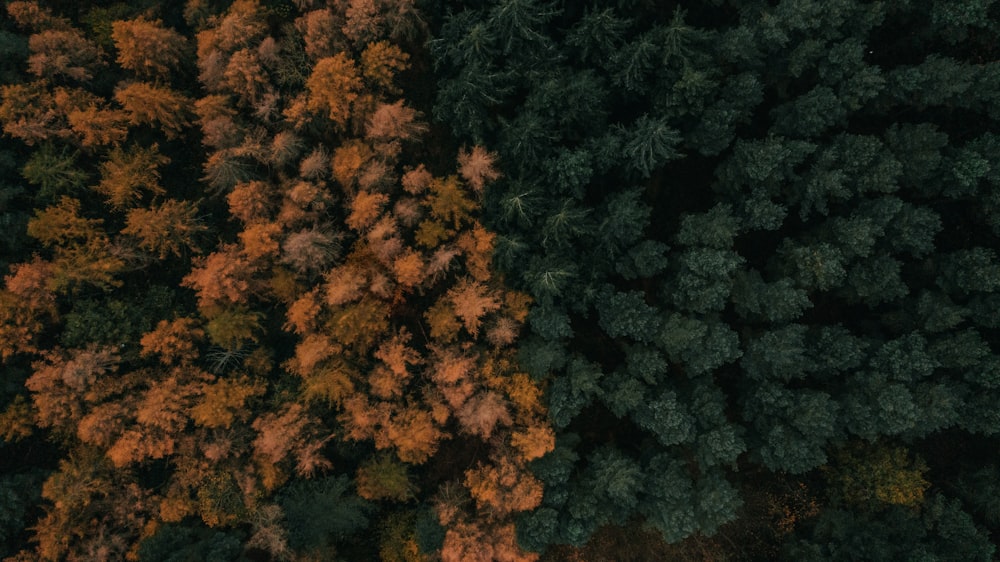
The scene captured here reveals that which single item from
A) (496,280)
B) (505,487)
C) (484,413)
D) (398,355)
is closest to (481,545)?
(505,487)

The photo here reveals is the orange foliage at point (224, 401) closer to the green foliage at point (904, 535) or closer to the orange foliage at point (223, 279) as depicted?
the orange foliage at point (223, 279)

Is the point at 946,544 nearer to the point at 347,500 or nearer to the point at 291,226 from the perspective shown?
the point at 347,500

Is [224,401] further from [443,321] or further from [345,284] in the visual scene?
[443,321]

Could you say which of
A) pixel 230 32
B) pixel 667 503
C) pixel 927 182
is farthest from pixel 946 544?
pixel 230 32

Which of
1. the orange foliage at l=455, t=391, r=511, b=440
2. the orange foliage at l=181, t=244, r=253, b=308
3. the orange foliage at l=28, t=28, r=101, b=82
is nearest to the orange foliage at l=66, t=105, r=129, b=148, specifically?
the orange foliage at l=28, t=28, r=101, b=82

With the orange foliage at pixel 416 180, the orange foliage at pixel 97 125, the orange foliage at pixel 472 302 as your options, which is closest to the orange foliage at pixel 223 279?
the orange foliage at pixel 97 125

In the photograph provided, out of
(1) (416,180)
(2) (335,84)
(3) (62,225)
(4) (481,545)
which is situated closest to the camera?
(4) (481,545)

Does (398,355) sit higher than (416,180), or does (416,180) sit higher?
(416,180)

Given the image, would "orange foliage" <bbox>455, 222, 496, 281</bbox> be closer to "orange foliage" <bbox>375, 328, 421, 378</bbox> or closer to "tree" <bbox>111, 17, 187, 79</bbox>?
"orange foliage" <bbox>375, 328, 421, 378</bbox>
